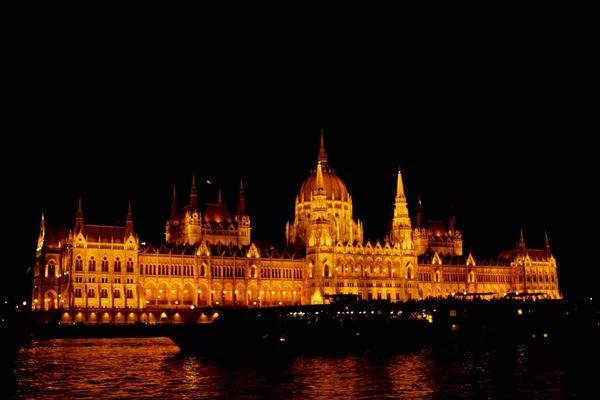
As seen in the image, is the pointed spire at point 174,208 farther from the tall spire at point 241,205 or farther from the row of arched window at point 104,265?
the row of arched window at point 104,265

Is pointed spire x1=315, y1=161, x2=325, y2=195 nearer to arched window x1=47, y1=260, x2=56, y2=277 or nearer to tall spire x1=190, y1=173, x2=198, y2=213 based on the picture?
tall spire x1=190, y1=173, x2=198, y2=213

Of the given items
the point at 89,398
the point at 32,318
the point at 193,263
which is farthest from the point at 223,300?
the point at 89,398

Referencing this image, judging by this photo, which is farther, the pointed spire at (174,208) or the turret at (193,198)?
the pointed spire at (174,208)

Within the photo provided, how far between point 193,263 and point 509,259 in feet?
237

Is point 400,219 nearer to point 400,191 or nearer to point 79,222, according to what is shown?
point 400,191

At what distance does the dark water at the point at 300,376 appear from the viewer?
4984 cm

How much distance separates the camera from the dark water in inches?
1962

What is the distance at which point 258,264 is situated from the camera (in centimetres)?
14400

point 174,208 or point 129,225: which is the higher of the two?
point 174,208

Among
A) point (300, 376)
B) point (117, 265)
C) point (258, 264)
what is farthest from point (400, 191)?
point (300, 376)

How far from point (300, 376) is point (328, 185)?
331ft

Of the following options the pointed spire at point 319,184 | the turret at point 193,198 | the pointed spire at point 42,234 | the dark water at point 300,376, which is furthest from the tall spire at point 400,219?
the dark water at point 300,376

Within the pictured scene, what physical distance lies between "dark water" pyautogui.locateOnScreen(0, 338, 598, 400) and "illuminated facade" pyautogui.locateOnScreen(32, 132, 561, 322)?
50054 mm

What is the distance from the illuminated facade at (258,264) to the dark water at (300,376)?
5005cm
